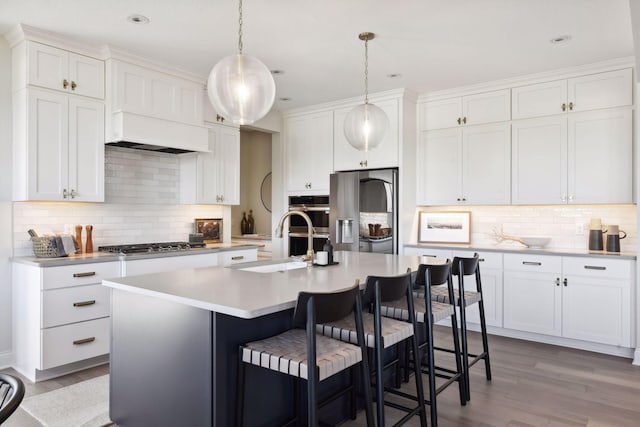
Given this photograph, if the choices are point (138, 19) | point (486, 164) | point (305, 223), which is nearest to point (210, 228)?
point (305, 223)

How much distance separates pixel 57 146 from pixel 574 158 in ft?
14.9

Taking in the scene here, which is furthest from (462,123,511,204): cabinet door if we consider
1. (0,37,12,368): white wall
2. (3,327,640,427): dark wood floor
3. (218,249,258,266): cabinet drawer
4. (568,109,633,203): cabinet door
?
(0,37,12,368): white wall

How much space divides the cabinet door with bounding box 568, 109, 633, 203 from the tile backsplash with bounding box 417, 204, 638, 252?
0.32 meters

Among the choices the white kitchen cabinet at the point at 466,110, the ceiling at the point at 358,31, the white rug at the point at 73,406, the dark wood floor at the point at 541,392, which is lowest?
the white rug at the point at 73,406

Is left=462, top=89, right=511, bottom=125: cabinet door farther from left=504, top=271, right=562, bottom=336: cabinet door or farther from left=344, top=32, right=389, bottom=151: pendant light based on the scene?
left=344, top=32, right=389, bottom=151: pendant light

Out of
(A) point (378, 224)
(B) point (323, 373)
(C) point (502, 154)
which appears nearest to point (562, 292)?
(C) point (502, 154)

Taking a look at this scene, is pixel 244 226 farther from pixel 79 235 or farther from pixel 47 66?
pixel 47 66

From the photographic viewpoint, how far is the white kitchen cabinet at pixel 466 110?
4.66 meters

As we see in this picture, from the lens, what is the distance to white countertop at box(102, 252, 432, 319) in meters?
1.82

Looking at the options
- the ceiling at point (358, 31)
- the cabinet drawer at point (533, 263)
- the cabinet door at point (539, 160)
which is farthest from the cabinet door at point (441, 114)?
the cabinet drawer at point (533, 263)

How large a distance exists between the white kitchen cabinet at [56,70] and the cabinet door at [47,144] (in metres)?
0.09

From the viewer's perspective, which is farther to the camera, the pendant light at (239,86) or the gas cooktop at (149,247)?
the gas cooktop at (149,247)

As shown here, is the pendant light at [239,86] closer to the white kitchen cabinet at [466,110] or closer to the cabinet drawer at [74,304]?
the cabinet drawer at [74,304]

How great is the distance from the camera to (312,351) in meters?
1.73
